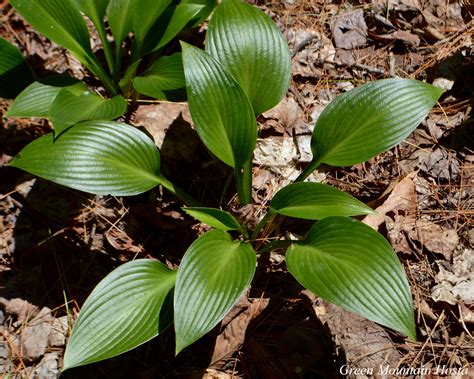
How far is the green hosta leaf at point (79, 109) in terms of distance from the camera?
2.21 meters

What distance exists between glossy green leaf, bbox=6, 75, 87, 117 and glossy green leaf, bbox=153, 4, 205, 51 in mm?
479

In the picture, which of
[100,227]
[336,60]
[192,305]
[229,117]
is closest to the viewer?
[192,305]

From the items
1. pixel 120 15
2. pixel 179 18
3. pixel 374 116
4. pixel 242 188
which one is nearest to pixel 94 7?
pixel 120 15

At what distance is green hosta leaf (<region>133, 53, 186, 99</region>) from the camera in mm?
2404

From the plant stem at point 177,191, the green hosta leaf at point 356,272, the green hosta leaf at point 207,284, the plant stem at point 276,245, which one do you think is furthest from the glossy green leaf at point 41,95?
the green hosta leaf at point 356,272

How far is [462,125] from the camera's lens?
253 centimetres

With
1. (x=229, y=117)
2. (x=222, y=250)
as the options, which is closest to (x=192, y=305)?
(x=222, y=250)

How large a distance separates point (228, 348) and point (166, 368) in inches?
11.3

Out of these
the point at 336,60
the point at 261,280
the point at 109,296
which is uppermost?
the point at 336,60

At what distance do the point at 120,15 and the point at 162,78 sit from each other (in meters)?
0.43

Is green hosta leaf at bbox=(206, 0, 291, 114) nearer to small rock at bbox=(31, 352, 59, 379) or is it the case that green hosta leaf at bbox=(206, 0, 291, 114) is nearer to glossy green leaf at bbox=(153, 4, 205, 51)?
glossy green leaf at bbox=(153, 4, 205, 51)

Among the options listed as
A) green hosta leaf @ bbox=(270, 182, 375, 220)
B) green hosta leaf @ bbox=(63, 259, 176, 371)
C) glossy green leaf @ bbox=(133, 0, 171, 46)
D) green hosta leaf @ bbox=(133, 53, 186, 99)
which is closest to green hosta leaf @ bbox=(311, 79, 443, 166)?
green hosta leaf @ bbox=(270, 182, 375, 220)

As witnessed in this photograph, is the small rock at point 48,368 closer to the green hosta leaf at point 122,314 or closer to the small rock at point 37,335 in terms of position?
the small rock at point 37,335

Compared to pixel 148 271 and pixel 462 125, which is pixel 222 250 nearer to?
pixel 148 271
